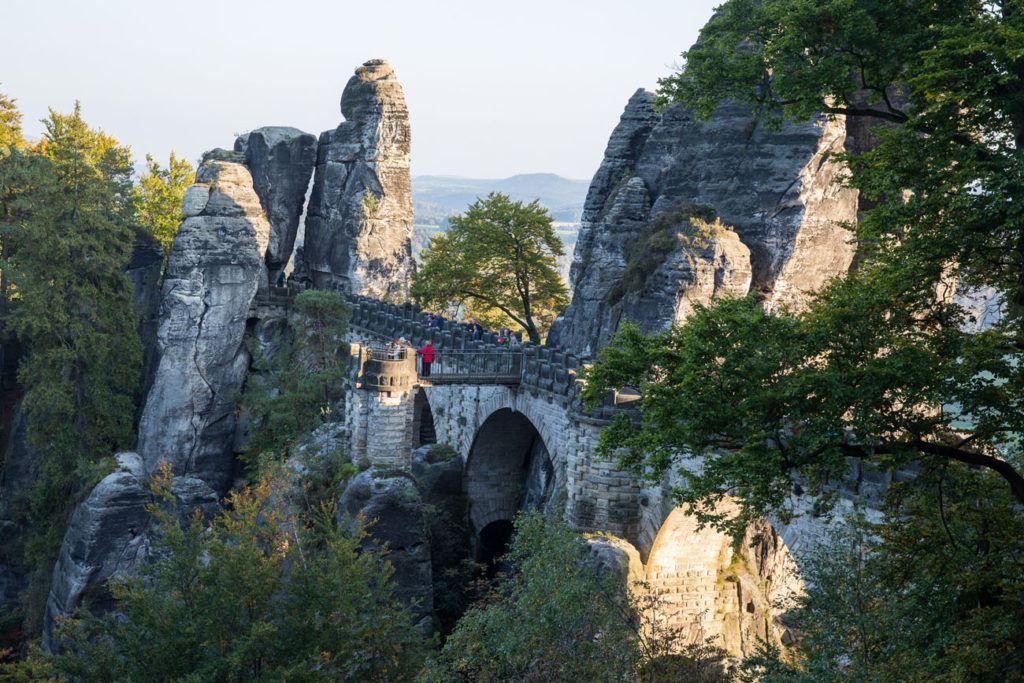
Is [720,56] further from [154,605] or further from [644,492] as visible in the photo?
[154,605]

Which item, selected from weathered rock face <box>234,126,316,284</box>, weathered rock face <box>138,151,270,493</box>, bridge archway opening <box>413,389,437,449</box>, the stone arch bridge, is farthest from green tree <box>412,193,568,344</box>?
weathered rock face <box>234,126,316,284</box>

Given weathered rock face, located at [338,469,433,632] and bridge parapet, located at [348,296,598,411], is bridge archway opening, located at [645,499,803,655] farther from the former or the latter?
weathered rock face, located at [338,469,433,632]

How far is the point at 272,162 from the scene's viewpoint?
5025cm

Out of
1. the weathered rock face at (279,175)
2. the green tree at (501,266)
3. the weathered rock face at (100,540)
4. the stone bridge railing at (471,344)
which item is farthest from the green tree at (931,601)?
the weathered rock face at (279,175)

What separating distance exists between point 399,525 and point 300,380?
44.6ft

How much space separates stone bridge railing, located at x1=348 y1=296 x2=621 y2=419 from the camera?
2788 centimetres

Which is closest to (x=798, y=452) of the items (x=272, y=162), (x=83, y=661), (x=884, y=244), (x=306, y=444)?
(x=884, y=244)

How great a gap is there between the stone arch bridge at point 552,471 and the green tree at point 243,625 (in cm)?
525

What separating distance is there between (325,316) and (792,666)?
30720mm

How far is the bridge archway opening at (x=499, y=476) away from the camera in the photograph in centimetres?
3338

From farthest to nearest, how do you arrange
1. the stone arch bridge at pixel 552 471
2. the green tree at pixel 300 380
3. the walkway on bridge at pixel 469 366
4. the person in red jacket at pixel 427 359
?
1. the green tree at pixel 300 380
2. the person in red jacket at pixel 427 359
3. the walkway on bridge at pixel 469 366
4. the stone arch bridge at pixel 552 471

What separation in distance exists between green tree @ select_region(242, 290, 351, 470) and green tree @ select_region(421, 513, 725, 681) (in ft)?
64.1

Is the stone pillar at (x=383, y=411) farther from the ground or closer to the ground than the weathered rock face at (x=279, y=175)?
closer to the ground

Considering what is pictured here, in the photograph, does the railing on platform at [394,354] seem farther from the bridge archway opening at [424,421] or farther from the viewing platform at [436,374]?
the bridge archway opening at [424,421]
